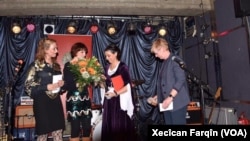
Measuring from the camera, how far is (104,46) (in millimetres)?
8055

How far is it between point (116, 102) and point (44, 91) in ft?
3.70

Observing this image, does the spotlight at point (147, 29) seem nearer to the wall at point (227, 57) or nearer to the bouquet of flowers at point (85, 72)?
the wall at point (227, 57)

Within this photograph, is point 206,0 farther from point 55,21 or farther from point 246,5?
point 55,21

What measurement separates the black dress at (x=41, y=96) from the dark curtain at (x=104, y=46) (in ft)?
15.9

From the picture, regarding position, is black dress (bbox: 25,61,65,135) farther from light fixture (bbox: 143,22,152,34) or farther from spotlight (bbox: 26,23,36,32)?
light fixture (bbox: 143,22,152,34)

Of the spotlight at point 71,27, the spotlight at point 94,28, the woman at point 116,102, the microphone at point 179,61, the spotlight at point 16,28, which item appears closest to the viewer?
the microphone at point 179,61

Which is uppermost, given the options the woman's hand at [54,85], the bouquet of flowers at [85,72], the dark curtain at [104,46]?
the dark curtain at [104,46]

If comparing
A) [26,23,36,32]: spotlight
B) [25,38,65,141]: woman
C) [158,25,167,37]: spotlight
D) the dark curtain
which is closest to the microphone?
[25,38,65,141]: woman

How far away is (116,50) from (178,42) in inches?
203

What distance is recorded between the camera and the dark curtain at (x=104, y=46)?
297 inches

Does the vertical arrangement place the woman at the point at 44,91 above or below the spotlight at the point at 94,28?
below

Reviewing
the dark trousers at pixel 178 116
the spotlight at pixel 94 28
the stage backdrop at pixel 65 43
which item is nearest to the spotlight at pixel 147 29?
the spotlight at pixel 94 28

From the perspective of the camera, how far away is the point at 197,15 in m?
7.25

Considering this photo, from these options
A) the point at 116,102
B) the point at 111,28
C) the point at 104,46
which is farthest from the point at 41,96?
the point at 104,46
